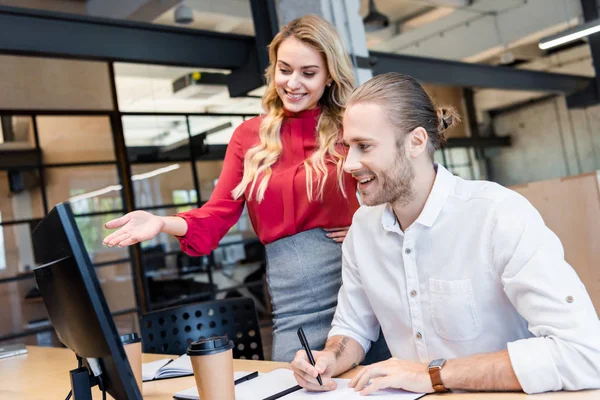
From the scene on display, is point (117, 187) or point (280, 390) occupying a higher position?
point (117, 187)

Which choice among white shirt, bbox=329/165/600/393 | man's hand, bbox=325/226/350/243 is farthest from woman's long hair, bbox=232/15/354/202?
white shirt, bbox=329/165/600/393

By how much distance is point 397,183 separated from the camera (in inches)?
56.4

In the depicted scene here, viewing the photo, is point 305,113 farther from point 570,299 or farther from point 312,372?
point 570,299

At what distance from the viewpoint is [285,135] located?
6.57ft

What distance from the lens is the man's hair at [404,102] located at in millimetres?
1444

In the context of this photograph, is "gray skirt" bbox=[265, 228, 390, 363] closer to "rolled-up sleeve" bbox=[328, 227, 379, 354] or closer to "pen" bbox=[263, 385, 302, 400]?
"rolled-up sleeve" bbox=[328, 227, 379, 354]

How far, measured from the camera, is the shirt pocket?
1.35 m

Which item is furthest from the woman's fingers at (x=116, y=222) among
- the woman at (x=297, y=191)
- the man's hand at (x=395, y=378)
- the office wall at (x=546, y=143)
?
the office wall at (x=546, y=143)

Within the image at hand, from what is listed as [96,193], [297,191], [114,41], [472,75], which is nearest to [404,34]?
[472,75]

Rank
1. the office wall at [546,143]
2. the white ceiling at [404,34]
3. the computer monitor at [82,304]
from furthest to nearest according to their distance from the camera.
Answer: the office wall at [546,143] → the white ceiling at [404,34] → the computer monitor at [82,304]

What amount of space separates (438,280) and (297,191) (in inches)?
24.8

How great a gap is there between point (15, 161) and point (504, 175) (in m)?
Result: 11.1

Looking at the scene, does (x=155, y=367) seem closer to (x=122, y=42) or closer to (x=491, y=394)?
(x=491, y=394)

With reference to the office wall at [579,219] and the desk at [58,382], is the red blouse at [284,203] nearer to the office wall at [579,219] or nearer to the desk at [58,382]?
the desk at [58,382]
